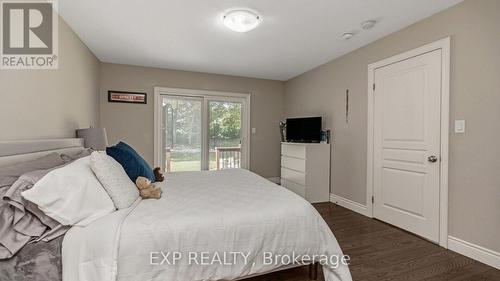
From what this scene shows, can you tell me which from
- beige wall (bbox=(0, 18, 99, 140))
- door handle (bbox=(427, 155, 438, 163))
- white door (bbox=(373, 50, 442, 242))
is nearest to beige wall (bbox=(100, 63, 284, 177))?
beige wall (bbox=(0, 18, 99, 140))

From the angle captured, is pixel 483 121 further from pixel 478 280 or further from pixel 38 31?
pixel 38 31

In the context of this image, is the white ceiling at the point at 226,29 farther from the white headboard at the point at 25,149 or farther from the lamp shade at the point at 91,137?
the white headboard at the point at 25,149

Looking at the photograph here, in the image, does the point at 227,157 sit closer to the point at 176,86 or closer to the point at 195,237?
the point at 176,86

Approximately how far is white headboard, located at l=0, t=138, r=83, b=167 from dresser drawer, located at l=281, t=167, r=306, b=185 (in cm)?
312

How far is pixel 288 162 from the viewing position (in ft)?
14.1

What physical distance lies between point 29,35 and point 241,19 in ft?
6.23

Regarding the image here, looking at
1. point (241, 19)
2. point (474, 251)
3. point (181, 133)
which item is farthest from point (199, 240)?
point (181, 133)

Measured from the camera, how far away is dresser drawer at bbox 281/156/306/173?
3842mm

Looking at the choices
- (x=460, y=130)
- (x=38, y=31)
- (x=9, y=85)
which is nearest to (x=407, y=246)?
(x=460, y=130)

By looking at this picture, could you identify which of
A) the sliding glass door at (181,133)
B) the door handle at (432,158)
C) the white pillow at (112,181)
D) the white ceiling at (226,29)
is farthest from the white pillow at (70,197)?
the sliding glass door at (181,133)

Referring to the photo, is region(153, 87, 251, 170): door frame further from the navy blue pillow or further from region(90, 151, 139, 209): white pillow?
region(90, 151, 139, 209): white pillow

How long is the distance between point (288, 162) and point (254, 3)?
2.80 meters

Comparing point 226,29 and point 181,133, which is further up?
point 226,29

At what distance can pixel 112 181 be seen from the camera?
1.52 m
